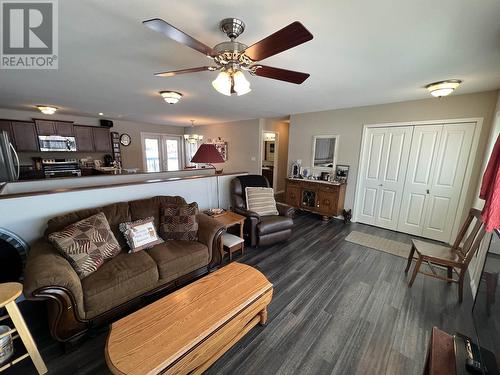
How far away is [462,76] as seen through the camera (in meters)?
2.22

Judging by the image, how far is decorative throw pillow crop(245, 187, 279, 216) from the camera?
10.6 feet

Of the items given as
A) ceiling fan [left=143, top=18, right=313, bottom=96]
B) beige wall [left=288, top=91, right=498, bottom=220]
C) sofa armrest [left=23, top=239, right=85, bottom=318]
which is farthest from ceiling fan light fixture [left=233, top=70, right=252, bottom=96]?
beige wall [left=288, top=91, right=498, bottom=220]

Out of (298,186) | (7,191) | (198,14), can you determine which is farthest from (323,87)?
(7,191)

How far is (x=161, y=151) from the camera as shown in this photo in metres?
7.72

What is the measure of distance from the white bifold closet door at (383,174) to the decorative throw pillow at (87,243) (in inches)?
171

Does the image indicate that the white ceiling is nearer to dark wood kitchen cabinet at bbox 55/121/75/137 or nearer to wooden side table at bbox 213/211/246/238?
wooden side table at bbox 213/211/246/238

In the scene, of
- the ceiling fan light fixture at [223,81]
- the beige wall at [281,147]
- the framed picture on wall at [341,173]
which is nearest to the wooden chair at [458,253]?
the framed picture on wall at [341,173]

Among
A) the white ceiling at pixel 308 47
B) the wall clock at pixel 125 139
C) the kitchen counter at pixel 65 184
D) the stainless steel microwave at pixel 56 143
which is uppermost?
the white ceiling at pixel 308 47

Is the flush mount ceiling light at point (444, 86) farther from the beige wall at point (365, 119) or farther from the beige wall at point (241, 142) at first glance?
the beige wall at point (241, 142)

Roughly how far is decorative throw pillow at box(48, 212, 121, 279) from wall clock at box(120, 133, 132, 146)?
560cm

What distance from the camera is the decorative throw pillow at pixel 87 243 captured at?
1616 mm

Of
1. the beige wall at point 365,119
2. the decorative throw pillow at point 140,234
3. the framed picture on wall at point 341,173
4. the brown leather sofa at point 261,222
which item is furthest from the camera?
the framed picture on wall at point 341,173

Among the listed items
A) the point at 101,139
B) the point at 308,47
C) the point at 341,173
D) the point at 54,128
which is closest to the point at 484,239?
the point at 341,173

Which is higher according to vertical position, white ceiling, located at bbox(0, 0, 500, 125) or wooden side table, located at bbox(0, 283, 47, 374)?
white ceiling, located at bbox(0, 0, 500, 125)
